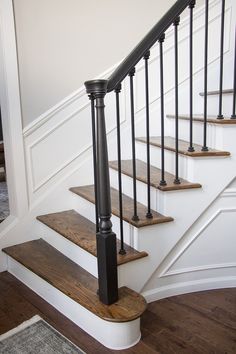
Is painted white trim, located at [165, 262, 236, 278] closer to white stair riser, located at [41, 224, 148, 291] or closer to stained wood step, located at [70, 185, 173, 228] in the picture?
white stair riser, located at [41, 224, 148, 291]

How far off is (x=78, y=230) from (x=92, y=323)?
64 cm

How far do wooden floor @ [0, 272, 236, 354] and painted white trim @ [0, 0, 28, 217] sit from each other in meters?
0.64

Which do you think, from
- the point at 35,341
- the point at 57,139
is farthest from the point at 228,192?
the point at 35,341

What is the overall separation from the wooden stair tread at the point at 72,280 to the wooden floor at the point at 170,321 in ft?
0.61

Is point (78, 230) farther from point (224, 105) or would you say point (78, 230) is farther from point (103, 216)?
point (224, 105)

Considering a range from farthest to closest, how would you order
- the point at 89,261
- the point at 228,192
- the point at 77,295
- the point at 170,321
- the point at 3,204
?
1. the point at 3,204
2. the point at 228,192
3. the point at 89,261
4. the point at 170,321
5. the point at 77,295

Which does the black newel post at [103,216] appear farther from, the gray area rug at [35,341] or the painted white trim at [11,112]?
the painted white trim at [11,112]

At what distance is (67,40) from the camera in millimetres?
2514

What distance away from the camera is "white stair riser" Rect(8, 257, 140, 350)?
1.68 m

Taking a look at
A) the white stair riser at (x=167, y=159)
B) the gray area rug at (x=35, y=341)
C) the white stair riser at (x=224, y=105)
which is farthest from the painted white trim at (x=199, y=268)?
the white stair riser at (x=224, y=105)

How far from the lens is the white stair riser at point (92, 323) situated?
66.1 inches

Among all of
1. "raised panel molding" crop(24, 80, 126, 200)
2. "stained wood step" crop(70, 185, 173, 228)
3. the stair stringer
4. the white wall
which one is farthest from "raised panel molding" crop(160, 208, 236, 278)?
the white wall

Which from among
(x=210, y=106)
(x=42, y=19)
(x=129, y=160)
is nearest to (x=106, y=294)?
(x=129, y=160)

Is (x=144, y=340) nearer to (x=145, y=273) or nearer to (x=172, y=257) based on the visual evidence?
(x=145, y=273)
